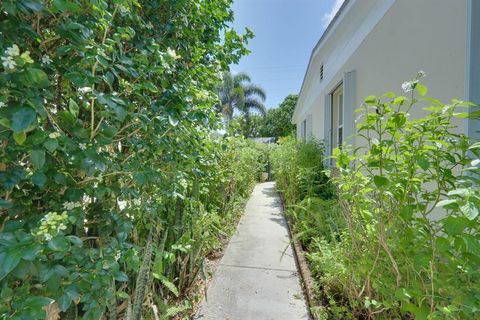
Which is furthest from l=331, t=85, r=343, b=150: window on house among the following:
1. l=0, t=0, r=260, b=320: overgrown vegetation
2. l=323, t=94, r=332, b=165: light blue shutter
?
l=0, t=0, r=260, b=320: overgrown vegetation

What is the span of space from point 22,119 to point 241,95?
24158 millimetres

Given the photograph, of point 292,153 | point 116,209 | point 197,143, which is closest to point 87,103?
point 116,209

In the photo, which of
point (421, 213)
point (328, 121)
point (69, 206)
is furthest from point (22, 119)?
point (328, 121)

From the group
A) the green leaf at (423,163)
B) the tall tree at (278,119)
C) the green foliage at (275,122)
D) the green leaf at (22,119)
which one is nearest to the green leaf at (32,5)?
the green leaf at (22,119)

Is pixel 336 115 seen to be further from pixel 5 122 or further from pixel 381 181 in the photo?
pixel 5 122

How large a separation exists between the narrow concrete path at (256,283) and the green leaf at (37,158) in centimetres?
206

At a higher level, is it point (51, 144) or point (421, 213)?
point (51, 144)

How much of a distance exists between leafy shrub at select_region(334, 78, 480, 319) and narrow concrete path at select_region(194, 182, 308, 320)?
3.52 ft

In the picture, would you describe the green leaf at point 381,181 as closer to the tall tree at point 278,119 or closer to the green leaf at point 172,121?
the green leaf at point 172,121

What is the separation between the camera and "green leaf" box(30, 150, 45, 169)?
0.89m

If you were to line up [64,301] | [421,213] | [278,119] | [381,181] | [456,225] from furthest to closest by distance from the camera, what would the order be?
[278,119], [421,213], [381,181], [456,225], [64,301]

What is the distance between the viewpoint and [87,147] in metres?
1.08

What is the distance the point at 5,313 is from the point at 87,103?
2.86 ft

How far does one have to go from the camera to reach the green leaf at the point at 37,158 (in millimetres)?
893
